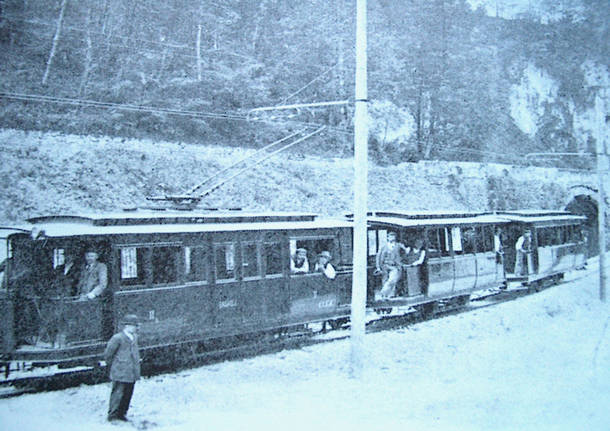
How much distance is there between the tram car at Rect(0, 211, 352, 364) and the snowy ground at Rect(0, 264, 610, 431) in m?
0.75

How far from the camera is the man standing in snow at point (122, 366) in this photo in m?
6.27

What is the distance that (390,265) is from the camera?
13.0m

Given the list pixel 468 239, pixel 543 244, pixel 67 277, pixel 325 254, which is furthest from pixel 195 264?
pixel 543 244

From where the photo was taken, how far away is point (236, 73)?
2705cm

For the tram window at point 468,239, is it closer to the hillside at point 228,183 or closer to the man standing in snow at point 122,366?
the hillside at point 228,183

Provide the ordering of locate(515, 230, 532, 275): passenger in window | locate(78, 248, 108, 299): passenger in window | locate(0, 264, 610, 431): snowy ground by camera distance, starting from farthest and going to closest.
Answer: locate(515, 230, 532, 275): passenger in window → locate(78, 248, 108, 299): passenger in window → locate(0, 264, 610, 431): snowy ground

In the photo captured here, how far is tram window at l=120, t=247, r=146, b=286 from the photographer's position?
840 centimetres

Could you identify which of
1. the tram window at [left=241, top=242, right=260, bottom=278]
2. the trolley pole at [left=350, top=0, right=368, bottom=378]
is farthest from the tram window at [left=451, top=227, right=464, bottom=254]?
the trolley pole at [left=350, top=0, right=368, bottom=378]

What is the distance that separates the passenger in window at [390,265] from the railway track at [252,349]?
942 millimetres

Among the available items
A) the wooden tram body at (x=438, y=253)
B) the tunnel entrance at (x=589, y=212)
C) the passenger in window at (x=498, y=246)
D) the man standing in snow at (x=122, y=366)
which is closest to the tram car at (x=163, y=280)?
the man standing in snow at (x=122, y=366)

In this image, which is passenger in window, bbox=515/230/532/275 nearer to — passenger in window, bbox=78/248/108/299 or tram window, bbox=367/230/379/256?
tram window, bbox=367/230/379/256

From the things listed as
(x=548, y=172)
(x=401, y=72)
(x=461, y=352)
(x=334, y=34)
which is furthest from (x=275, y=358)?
(x=548, y=172)

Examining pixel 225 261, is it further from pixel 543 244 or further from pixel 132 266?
pixel 543 244

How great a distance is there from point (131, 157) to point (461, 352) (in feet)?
45.6
